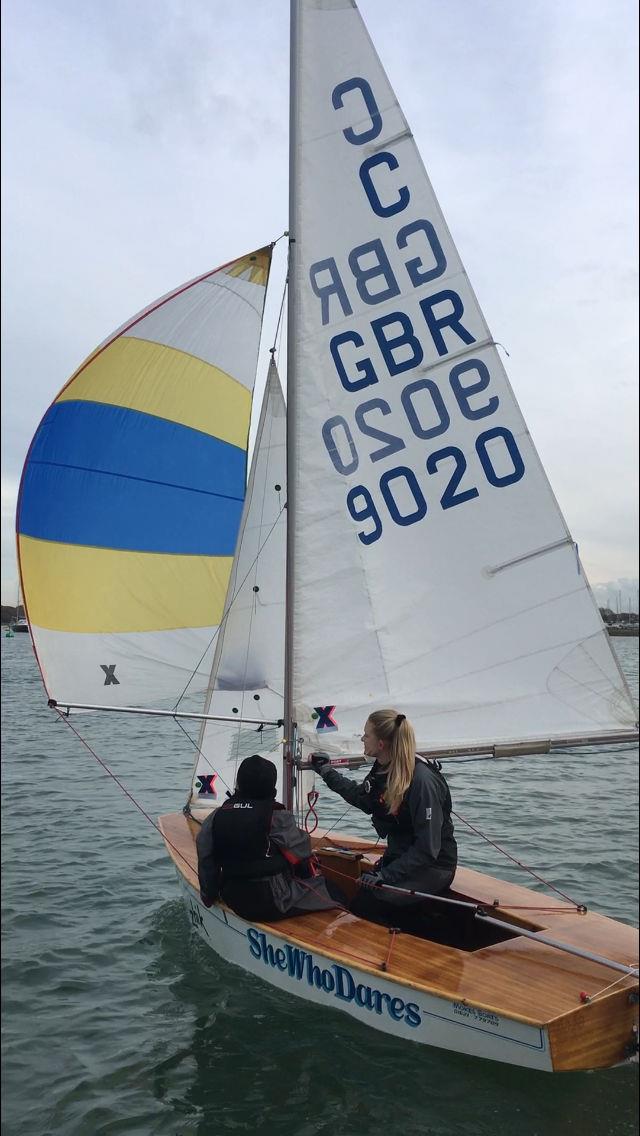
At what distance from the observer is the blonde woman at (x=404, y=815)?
466 cm

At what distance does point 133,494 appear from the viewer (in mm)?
6059

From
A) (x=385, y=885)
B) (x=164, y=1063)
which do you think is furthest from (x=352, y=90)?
(x=164, y=1063)

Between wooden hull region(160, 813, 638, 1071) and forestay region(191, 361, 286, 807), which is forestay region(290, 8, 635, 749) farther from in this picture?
wooden hull region(160, 813, 638, 1071)

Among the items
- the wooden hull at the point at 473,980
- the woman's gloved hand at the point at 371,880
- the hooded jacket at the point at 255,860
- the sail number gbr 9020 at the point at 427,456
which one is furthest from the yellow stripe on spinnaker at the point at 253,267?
the wooden hull at the point at 473,980

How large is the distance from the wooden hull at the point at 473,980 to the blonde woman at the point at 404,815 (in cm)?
29

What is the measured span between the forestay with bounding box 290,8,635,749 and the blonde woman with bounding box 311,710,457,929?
1.71ft

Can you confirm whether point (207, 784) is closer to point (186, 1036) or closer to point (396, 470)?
point (186, 1036)

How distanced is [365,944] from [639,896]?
3.88 m

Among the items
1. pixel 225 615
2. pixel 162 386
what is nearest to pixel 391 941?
pixel 225 615

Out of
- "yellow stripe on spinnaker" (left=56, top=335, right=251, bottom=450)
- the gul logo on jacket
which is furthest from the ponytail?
"yellow stripe on spinnaker" (left=56, top=335, right=251, bottom=450)

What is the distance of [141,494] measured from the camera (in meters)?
6.08

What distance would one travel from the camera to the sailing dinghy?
519 cm

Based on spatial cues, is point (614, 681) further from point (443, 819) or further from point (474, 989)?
point (474, 989)

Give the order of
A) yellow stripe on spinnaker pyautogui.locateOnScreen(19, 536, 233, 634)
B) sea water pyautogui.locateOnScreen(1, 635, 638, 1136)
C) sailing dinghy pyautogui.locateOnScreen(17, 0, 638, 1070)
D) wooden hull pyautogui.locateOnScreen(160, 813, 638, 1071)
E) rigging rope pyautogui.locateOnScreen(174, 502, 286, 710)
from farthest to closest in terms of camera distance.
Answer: rigging rope pyautogui.locateOnScreen(174, 502, 286, 710), yellow stripe on spinnaker pyautogui.locateOnScreen(19, 536, 233, 634), sailing dinghy pyautogui.locateOnScreen(17, 0, 638, 1070), sea water pyautogui.locateOnScreen(1, 635, 638, 1136), wooden hull pyautogui.locateOnScreen(160, 813, 638, 1071)
